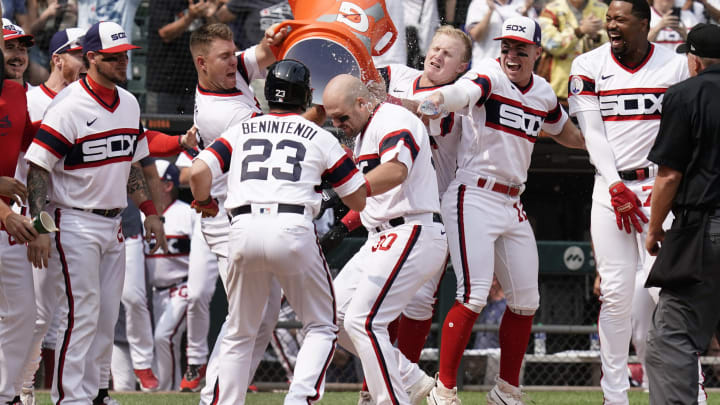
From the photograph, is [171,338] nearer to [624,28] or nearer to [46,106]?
[46,106]

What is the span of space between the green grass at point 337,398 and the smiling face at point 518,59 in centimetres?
223

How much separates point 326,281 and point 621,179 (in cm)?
204

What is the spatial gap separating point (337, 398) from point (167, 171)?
3.28m

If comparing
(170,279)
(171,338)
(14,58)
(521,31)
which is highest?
(521,31)

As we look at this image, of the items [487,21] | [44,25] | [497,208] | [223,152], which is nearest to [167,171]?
[44,25]

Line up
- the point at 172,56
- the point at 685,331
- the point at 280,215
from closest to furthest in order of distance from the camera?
the point at 685,331, the point at 280,215, the point at 172,56

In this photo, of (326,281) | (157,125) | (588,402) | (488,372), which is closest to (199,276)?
(157,125)

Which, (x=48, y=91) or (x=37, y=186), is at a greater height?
(x=48, y=91)

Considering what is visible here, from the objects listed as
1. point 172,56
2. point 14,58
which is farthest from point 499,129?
point 172,56

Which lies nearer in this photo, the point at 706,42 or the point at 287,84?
the point at 706,42

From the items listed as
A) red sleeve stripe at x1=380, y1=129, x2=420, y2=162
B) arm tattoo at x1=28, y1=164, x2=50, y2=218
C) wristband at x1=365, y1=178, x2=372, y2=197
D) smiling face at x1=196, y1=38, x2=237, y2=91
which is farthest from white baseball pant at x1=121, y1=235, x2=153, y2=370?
wristband at x1=365, y1=178, x2=372, y2=197

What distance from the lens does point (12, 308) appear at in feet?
17.6

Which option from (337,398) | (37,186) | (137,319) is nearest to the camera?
(37,186)

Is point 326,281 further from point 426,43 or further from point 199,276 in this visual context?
point 426,43
